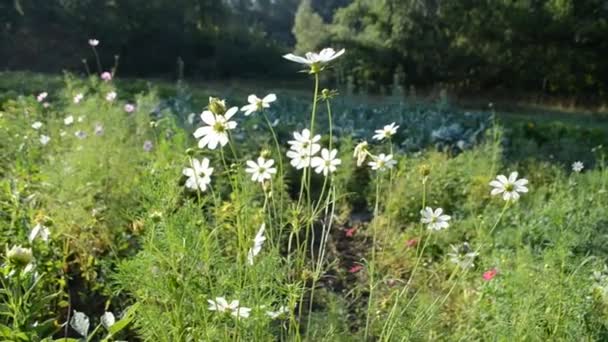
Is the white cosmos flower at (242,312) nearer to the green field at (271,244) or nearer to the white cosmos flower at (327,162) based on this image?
the green field at (271,244)

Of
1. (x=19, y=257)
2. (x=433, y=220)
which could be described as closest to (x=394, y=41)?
(x=433, y=220)

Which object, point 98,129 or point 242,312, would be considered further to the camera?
point 98,129

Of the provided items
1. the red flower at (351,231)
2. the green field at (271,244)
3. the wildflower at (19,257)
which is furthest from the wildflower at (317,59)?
the red flower at (351,231)

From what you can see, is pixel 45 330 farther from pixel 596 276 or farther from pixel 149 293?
pixel 596 276

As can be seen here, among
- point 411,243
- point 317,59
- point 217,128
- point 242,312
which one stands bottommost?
point 411,243

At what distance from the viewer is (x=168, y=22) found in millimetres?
18875

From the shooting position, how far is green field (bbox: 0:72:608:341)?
1.38 meters

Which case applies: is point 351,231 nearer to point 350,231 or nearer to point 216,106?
point 350,231

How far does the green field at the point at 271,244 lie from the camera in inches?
54.2

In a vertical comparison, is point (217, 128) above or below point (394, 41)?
above

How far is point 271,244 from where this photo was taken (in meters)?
1.39

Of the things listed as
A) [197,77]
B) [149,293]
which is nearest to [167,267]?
[149,293]

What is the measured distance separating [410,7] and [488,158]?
13704mm

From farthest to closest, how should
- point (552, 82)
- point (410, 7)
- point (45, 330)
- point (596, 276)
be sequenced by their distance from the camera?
point (410, 7) → point (552, 82) → point (596, 276) → point (45, 330)
